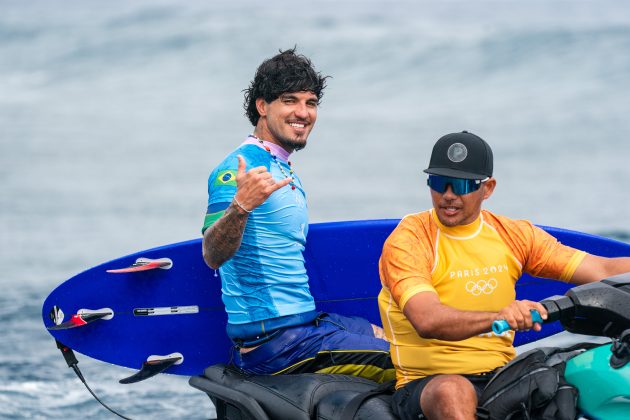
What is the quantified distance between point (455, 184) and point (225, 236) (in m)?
0.97

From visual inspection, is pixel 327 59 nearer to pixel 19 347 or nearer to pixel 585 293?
pixel 19 347

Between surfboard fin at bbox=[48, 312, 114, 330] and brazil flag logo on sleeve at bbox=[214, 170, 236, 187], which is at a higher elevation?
brazil flag logo on sleeve at bbox=[214, 170, 236, 187]

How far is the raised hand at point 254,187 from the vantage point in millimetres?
4246

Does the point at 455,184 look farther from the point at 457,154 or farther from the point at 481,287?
the point at 481,287

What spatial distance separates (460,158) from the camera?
12.9 feet

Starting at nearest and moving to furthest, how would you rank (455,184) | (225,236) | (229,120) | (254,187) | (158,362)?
(455,184), (254,187), (225,236), (158,362), (229,120)

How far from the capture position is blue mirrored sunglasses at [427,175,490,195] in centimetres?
393

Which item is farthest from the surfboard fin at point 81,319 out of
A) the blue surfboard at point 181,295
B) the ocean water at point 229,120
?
the ocean water at point 229,120

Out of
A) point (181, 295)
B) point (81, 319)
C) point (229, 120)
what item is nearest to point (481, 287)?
point (181, 295)

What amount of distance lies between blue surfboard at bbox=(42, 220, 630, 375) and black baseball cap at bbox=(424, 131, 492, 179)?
5.19 ft

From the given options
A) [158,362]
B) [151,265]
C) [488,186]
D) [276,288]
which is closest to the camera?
[488,186]

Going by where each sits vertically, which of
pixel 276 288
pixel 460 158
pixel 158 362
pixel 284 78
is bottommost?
pixel 158 362

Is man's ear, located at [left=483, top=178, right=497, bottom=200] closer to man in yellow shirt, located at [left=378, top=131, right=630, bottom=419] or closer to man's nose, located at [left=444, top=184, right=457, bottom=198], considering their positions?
man in yellow shirt, located at [left=378, top=131, right=630, bottom=419]

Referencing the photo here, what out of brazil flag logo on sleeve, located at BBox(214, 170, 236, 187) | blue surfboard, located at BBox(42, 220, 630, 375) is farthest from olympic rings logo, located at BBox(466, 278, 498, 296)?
blue surfboard, located at BBox(42, 220, 630, 375)
